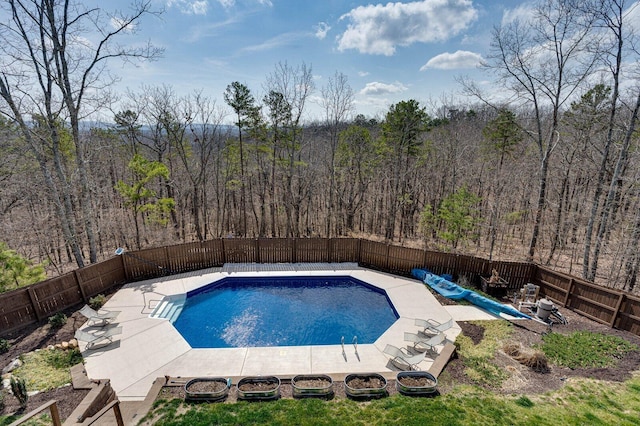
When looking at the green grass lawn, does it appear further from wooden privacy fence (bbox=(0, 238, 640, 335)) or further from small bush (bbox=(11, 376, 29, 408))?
wooden privacy fence (bbox=(0, 238, 640, 335))

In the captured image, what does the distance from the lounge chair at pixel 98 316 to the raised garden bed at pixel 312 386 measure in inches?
233

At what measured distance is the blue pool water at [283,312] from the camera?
336 inches

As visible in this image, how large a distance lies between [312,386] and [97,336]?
568 cm

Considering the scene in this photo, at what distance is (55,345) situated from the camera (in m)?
7.21

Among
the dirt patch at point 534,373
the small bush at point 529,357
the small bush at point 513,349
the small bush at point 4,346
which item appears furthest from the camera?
the small bush at point 513,349

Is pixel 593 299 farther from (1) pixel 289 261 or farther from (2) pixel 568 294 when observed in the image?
(1) pixel 289 261

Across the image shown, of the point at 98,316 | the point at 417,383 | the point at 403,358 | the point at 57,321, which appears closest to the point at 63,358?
the point at 98,316

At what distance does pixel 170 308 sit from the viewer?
967 centimetres

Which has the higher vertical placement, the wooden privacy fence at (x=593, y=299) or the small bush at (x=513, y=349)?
the wooden privacy fence at (x=593, y=299)

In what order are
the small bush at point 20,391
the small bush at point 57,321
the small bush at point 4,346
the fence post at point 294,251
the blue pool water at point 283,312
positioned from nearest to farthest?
the small bush at point 20,391, the small bush at point 4,346, the small bush at point 57,321, the blue pool water at point 283,312, the fence post at point 294,251

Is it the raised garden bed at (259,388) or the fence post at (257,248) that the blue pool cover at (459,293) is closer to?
the fence post at (257,248)

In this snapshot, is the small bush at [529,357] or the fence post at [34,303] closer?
the small bush at [529,357]

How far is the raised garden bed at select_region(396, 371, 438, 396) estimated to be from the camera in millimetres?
5648

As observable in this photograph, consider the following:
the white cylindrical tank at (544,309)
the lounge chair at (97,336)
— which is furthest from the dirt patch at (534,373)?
the lounge chair at (97,336)
